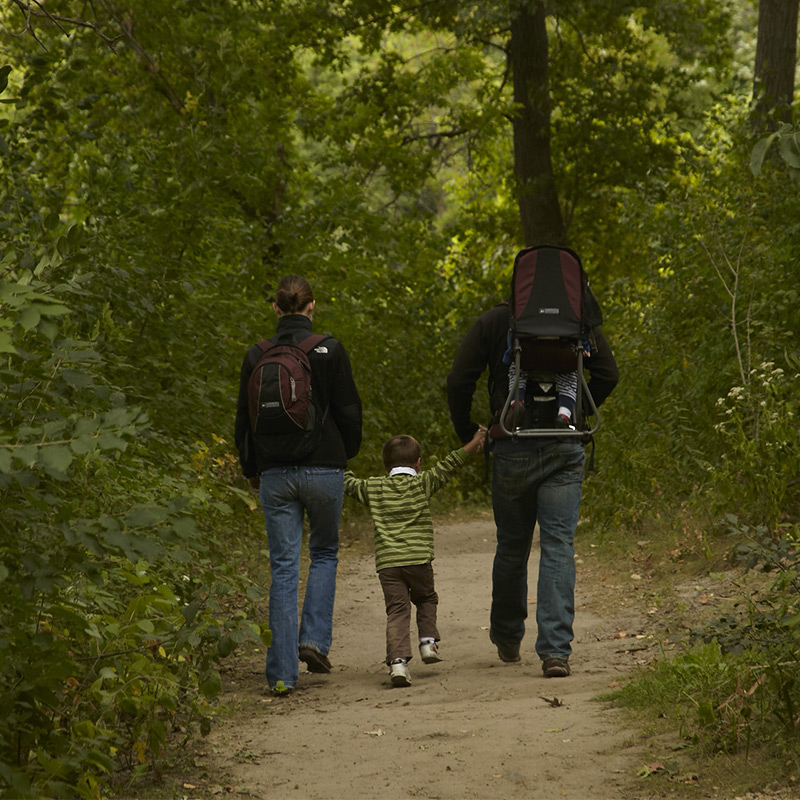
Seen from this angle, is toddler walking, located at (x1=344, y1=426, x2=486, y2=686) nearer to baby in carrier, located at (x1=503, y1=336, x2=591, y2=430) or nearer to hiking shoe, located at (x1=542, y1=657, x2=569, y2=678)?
baby in carrier, located at (x1=503, y1=336, x2=591, y2=430)

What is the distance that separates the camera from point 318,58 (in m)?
18.0

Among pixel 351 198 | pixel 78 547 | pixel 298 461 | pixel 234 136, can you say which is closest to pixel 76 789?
pixel 78 547

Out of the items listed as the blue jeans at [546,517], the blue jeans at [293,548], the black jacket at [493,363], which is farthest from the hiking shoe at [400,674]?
the black jacket at [493,363]

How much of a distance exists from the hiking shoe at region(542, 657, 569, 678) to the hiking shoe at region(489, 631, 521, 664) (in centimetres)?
49

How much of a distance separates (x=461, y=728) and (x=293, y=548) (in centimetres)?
167

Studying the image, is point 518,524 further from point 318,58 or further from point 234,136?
point 318,58

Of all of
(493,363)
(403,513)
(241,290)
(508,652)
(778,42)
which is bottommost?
(508,652)

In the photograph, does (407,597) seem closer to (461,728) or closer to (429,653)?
(429,653)

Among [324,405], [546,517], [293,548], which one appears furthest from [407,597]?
[324,405]

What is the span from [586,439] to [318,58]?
44.3 feet

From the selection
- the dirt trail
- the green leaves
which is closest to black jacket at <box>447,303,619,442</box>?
the dirt trail

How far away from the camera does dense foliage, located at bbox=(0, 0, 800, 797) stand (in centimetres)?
A: 353

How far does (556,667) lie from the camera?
579 centimetres

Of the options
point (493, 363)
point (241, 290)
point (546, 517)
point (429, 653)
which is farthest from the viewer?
point (241, 290)
